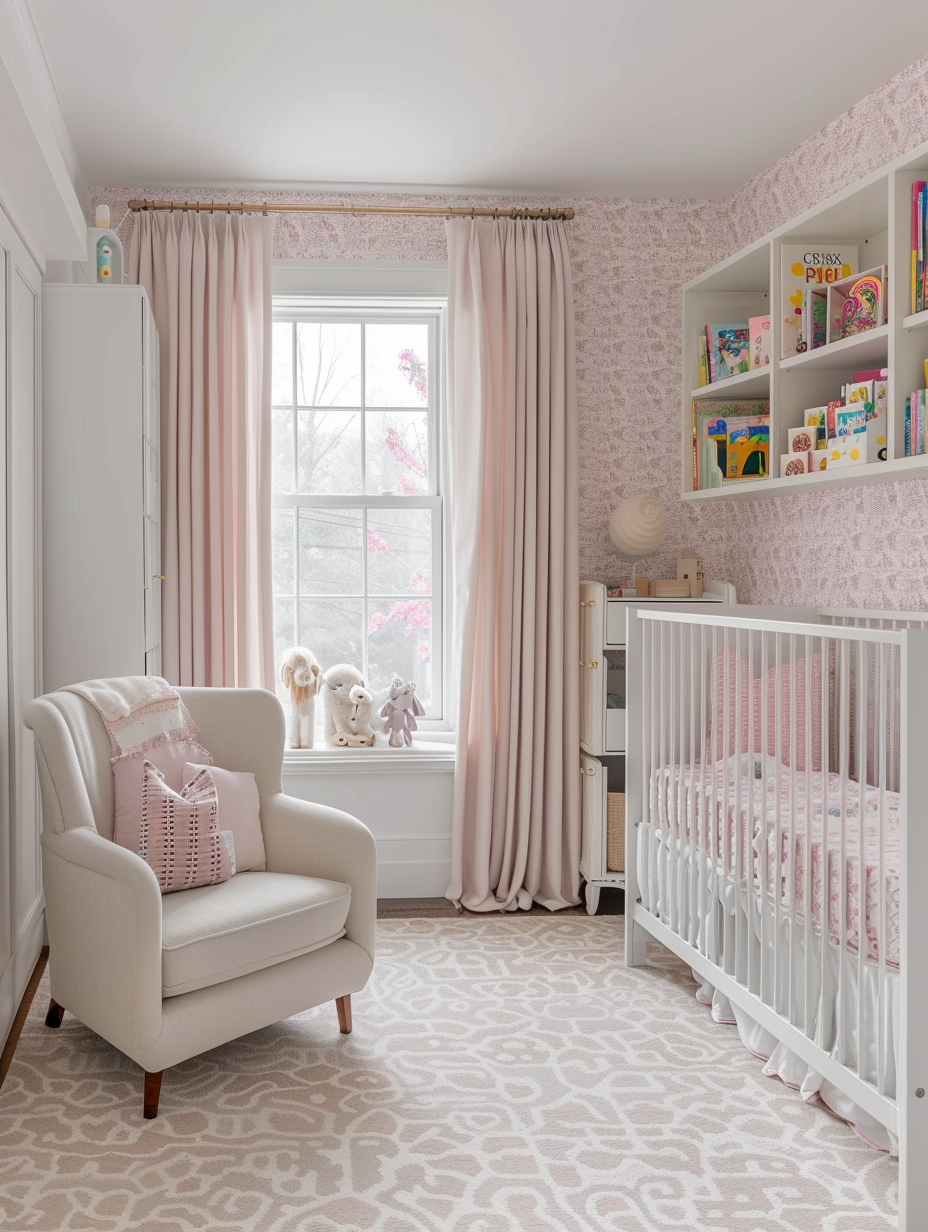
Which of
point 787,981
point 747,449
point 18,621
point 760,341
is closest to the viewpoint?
point 787,981

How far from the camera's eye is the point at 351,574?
153 inches

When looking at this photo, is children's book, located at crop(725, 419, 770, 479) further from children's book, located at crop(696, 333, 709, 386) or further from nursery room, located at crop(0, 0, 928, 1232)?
children's book, located at crop(696, 333, 709, 386)

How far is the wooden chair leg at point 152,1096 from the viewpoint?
2.12m

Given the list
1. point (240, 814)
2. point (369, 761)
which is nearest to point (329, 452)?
point (369, 761)

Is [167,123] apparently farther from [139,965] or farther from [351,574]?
[139,965]

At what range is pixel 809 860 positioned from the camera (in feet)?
6.79

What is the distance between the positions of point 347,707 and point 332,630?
35 cm

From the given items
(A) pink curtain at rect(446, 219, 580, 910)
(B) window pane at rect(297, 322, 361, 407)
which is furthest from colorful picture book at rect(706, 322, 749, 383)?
(B) window pane at rect(297, 322, 361, 407)

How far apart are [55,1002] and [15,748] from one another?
68cm

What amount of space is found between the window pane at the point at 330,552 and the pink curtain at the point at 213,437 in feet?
0.91

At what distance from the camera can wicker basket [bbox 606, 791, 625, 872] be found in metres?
3.51

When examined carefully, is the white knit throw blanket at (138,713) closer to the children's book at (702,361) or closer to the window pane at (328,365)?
the window pane at (328,365)

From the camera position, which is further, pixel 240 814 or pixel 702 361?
pixel 702 361

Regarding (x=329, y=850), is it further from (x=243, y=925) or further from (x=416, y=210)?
(x=416, y=210)
